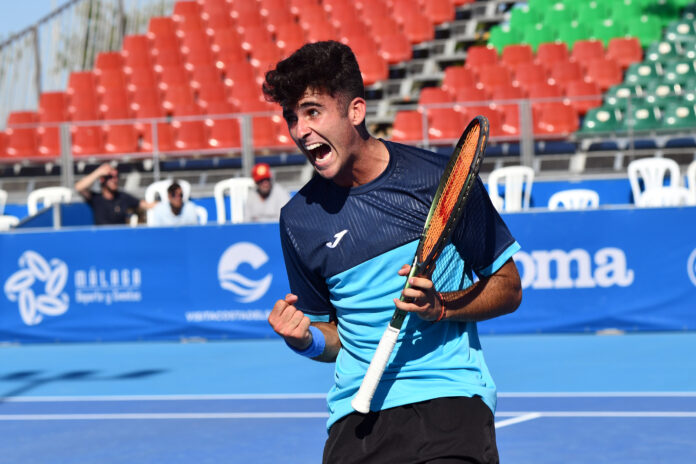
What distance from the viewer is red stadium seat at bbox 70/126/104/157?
714 inches

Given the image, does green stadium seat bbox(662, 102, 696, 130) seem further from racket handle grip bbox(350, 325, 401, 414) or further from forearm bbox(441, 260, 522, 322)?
racket handle grip bbox(350, 325, 401, 414)

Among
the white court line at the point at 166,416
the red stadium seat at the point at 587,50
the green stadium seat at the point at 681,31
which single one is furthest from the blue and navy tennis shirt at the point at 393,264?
the green stadium seat at the point at 681,31

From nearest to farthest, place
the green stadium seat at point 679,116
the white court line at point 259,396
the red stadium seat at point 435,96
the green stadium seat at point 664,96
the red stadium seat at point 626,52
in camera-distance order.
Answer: the white court line at point 259,396 < the green stadium seat at point 679,116 < the green stadium seat at point 664,96 < the red stadium seat at point 435,96 < the red stadium seat at point 626,52

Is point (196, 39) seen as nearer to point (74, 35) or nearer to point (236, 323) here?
point (74, 35)

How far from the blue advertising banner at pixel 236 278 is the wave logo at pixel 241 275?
1 cm

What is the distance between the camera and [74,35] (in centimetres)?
2256

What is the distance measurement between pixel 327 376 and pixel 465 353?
7.05 metres

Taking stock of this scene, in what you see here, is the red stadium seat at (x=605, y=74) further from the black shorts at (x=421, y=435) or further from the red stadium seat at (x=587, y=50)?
the black shorts at (x=421, y=435)

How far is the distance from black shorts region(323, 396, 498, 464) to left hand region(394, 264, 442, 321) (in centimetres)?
29

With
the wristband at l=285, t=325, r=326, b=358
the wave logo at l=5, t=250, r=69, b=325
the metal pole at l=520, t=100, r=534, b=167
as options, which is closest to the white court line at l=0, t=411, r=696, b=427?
the wave logo at l=5, t=250, r=69, b=325

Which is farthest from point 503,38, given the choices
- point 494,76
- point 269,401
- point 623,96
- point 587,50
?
point 269,401

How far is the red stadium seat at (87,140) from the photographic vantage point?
18.1 metres

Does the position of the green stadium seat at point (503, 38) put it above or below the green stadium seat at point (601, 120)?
above

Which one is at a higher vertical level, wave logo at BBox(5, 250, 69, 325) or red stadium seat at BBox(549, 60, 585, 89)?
red stadium seat at BBox(549, 60, 585, 89)
